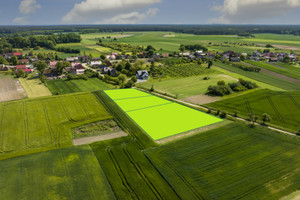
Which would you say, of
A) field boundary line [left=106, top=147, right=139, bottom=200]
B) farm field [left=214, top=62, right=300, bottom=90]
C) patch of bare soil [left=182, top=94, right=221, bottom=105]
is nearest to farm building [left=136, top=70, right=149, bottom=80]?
patch of bare soil [left=182, top=94, right=221, bottom=105]

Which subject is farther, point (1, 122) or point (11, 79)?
point (11, 79)

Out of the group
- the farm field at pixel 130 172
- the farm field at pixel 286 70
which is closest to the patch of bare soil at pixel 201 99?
the farm field at pixel 130 172

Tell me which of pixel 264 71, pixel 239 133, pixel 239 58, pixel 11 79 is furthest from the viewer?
pixel 239 58

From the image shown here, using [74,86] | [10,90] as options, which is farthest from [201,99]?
[10,90]

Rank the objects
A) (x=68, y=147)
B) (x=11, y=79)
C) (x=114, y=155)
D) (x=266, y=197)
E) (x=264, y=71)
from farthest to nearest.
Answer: (x=264, y=71), (x=11, y=79), (x=68, y=147), (x=114, y=155), (x=266, y=197)

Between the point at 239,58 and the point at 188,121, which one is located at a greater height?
the point at 239,58

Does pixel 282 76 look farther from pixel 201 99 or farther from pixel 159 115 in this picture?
pixel 159 115

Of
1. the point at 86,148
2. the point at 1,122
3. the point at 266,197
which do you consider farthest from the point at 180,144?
the point at 1,122

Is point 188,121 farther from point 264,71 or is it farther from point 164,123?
point 264,71
